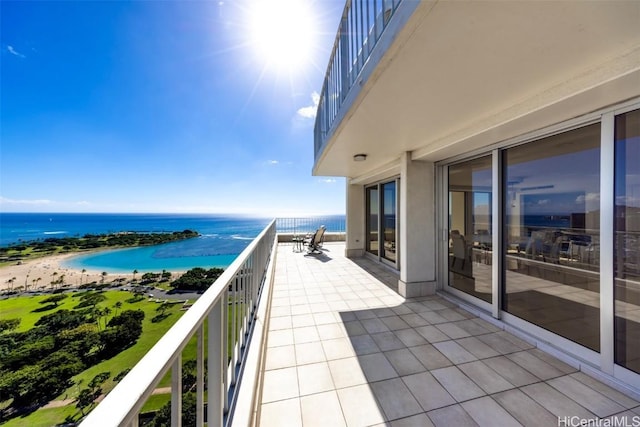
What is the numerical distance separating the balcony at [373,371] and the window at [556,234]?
1.30 ft

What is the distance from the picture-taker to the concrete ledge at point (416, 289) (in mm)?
3762

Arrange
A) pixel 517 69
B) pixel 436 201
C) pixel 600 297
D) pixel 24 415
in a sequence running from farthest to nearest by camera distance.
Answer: pixel 24 415
pixel 436 201
pixel 600 297
pixel 517 69

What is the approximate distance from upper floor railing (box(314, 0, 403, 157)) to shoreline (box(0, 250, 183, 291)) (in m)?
23.9

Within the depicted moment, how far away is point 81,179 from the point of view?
3684 centimetres

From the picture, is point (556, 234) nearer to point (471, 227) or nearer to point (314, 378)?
point (471, 227)

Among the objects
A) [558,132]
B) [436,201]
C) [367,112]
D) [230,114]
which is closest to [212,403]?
[367,112]

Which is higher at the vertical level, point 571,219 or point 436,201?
point 436,201

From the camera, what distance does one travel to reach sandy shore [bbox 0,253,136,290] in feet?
70.4

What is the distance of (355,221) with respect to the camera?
6.87 meters

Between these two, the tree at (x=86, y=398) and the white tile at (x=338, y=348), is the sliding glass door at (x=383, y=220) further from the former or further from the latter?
the tree at (x=86, y=398)

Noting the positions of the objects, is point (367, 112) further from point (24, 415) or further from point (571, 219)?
point (24, 415)

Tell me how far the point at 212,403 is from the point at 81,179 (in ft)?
168

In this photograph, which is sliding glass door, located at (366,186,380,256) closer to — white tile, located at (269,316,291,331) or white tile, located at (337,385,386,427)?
white tile, located at (269,316,291,331)

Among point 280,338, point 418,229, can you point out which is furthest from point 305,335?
point 418,229
